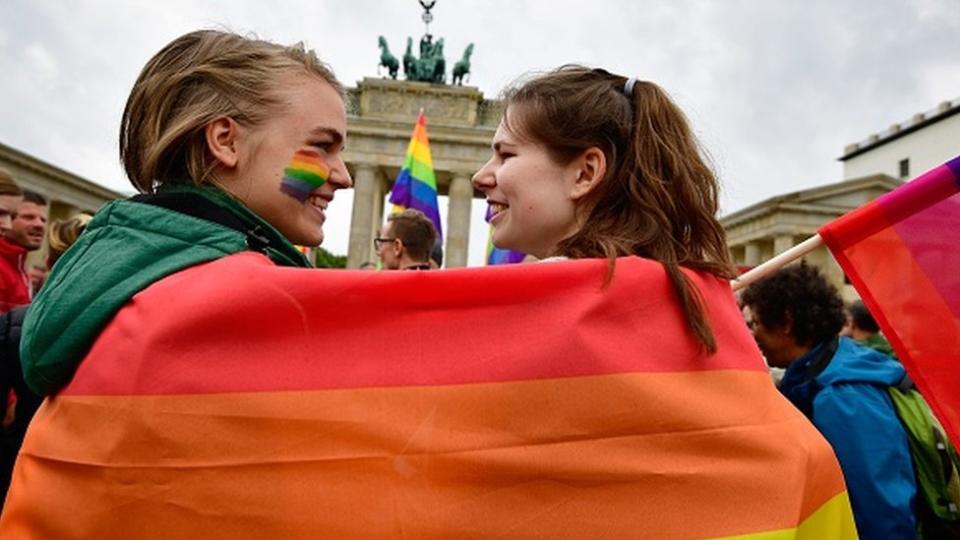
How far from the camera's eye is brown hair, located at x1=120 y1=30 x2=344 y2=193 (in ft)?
5.90

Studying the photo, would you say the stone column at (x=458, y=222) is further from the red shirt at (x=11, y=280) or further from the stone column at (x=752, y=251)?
the red shirt at (x=11, y=280)

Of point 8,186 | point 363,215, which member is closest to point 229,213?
point 8,186

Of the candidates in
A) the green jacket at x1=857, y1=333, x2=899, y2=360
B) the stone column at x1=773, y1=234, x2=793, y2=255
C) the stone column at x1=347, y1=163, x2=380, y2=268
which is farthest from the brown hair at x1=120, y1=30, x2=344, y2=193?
the stone column at x1=773, y1=234, x2=793, y2=255

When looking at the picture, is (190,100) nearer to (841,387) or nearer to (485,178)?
(485,178)

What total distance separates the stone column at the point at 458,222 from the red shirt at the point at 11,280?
122 ft

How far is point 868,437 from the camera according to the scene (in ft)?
11.0

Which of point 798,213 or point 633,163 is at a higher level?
point 798,213

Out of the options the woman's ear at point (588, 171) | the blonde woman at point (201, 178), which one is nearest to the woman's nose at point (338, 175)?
the blonde woman at point (201, 178)

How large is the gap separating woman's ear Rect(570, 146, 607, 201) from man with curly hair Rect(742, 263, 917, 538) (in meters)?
2.09

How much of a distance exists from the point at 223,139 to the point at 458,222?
41.6m

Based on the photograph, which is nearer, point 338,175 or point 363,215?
point 338,175

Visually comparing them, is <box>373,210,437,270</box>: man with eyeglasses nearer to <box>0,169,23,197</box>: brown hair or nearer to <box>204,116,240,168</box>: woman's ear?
Answer: <box>0,169,23,197</box>: brown hair

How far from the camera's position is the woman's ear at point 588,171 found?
1981 mm

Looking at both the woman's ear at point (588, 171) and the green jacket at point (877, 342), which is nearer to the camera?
the woman's ear at point (588, 171)
